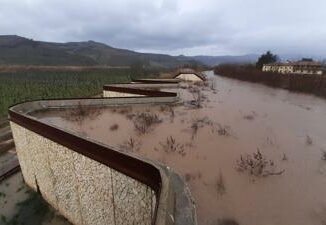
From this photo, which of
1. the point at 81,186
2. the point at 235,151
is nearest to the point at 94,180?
the point at 81,186

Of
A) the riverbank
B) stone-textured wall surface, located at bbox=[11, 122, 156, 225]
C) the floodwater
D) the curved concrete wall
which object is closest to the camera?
the curved concrete wall

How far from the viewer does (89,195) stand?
8555 mm

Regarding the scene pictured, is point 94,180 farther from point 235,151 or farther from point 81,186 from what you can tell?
point 235,151

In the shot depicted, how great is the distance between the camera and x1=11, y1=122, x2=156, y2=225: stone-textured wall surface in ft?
21.9

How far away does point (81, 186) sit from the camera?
8898 mm

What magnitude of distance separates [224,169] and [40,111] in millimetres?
10321

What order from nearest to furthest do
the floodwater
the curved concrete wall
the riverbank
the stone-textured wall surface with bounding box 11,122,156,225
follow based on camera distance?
1. the curved concrete wall
2. the floodwater
3. the stone-textured wall surface with bounding box 11,122,156,225
4. the riverbank

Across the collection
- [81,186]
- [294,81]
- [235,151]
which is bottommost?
[81,186]

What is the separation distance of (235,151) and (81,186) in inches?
199

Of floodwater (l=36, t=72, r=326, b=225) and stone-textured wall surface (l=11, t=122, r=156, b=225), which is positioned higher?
floodwater (l=36, t=72, r=326, b=225)

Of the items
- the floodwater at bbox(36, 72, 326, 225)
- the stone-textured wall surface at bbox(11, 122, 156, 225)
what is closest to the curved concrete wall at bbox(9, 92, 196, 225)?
the stone-textured wall surface at bbox(11, 122, 156, 225)

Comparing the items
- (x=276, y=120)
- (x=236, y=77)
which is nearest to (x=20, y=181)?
(x=276, y=120)

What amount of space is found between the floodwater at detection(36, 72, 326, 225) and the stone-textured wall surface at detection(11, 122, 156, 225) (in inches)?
42.8

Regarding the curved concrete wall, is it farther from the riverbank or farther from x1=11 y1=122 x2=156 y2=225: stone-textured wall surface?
the riverbank
